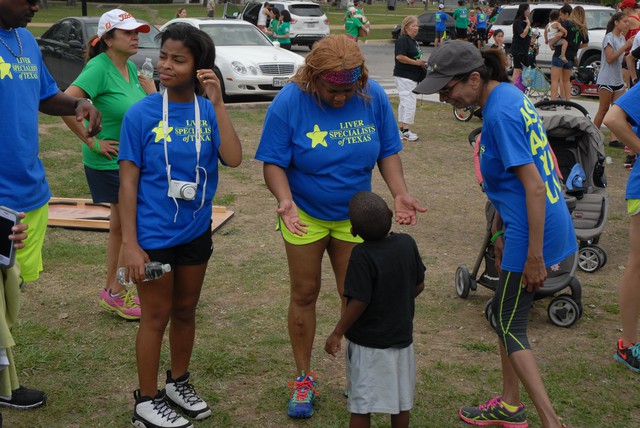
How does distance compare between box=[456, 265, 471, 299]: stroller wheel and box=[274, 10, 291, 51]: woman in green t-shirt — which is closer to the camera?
box=[456, 265, 471, 299]: stroller wheel

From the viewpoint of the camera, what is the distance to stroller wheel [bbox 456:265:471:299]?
5.95 m

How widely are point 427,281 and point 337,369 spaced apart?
1.78m

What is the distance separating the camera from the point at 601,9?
22.3 m

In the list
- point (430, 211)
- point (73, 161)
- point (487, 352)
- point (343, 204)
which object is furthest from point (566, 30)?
point (343, 204)

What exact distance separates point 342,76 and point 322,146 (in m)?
0.37

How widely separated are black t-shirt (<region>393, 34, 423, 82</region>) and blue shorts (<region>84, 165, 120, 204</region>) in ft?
25.1

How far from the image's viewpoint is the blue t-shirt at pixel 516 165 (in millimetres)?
3609

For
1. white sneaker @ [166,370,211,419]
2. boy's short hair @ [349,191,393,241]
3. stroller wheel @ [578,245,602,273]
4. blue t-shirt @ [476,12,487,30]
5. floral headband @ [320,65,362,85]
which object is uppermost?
floral headband @ [320,65,362,85]

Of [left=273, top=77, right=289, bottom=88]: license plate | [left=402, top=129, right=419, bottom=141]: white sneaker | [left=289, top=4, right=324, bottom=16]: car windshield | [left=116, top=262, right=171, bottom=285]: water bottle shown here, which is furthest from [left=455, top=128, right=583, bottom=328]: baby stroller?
[left=289, top=4, right=324, bottom=16]: car windshield

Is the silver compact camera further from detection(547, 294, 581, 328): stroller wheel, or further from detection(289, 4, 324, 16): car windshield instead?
detection(289, 4, 324, 16): car windshield

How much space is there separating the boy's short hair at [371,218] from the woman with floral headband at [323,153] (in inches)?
14.2

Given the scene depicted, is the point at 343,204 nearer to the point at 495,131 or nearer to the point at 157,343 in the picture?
the point at 495,131

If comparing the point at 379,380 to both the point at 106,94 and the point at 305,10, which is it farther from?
the point at 305,10

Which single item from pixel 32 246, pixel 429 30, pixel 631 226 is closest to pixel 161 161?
pixel 32 246
